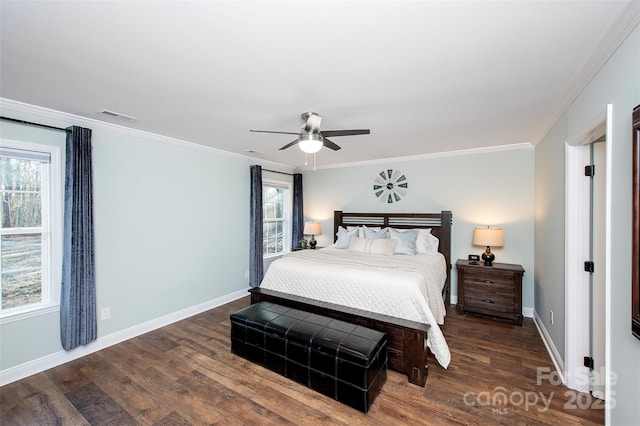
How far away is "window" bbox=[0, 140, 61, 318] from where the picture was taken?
246 cm

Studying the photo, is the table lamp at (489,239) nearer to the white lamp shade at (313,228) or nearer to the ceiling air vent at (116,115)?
the white lamp shade at (313,228)

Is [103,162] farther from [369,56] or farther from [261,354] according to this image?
[369,56]

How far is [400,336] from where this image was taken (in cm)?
241

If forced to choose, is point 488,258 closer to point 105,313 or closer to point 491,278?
point 491,278

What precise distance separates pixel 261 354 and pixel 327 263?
1.20 meters

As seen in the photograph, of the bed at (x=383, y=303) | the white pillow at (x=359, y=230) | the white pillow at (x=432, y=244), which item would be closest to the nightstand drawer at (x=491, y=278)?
the bed at (x=383, y=303)

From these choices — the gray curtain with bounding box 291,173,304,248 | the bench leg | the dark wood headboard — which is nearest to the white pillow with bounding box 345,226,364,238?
the dark wood headboard

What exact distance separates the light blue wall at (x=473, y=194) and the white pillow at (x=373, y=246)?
3.21ft

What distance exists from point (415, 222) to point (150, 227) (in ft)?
13.1

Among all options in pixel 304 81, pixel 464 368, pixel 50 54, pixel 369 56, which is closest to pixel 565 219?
pixel 464 368

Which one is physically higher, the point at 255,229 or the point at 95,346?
the point at 255,229

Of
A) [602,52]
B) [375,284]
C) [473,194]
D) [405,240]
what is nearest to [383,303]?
[375,284]

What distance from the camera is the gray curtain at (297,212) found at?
225 inches

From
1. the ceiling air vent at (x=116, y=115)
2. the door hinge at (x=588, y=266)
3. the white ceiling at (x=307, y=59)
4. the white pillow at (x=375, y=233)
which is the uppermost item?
the white ceiling at (x=307, y=59)
